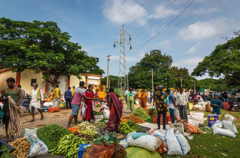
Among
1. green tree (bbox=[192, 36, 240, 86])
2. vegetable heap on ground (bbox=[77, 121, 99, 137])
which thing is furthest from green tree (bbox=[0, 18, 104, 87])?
green tree (bbox=[192, 36, 240, 86])

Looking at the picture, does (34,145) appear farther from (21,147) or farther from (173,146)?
(173,146)

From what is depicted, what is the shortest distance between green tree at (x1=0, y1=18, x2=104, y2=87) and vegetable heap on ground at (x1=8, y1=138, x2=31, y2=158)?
12531 mm

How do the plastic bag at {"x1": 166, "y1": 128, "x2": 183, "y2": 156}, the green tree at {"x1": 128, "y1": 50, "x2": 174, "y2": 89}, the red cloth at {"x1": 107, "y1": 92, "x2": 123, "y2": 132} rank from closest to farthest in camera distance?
the plastic bag at {"x1": 166, "y1": 128, "x2": 183, "y2": 156} < the red cloth at {"x1": 107, "y1": 92, "x2": 123, "y2": 132} < the green tree at {"x1": 128, "y1": 50, "x2": 174, "y2": 89}

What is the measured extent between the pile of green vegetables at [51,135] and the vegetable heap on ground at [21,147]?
0.46 meters

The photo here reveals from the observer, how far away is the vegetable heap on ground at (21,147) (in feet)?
9.98

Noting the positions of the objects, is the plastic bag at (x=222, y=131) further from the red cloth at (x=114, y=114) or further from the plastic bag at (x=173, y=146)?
the red cloth at (x=114, y=114)

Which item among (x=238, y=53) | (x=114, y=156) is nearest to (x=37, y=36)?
(x=114, y=156)

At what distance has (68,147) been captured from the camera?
3375 mm

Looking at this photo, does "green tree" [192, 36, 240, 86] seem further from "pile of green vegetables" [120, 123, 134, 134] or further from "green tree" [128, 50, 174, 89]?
A: "pile of green vegetables" [120, 123, 134, 134]

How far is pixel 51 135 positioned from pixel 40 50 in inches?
566

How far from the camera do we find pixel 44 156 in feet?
10.6

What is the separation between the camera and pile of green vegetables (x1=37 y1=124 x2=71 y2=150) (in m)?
3.61

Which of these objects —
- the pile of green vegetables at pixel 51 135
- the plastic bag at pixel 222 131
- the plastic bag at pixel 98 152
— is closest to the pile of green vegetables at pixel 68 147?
the pile of green vegetables at pixel 51 135

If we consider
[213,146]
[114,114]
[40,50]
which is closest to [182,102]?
[213,146]
